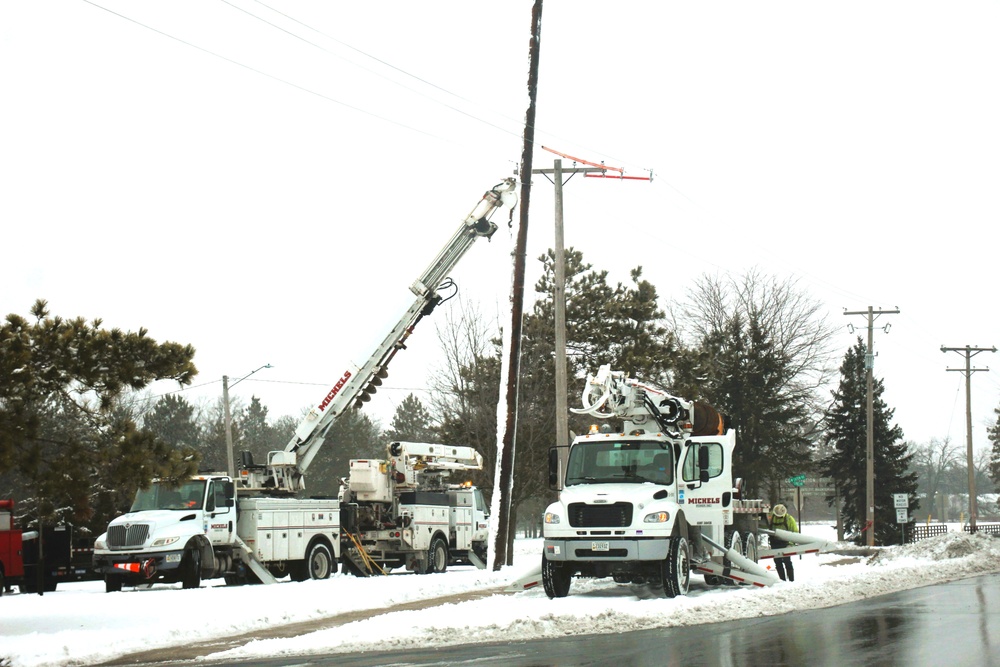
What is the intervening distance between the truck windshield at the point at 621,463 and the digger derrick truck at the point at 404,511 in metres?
9.95

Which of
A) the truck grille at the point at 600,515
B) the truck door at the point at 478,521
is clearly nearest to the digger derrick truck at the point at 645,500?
the truck grille at the point at 600,515

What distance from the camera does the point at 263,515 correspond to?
80.1ft

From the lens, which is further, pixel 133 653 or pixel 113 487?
pixel 113 487

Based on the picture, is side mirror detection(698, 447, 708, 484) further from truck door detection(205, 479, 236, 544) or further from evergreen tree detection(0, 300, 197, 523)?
truck door detection(205, 479, 236, 544)

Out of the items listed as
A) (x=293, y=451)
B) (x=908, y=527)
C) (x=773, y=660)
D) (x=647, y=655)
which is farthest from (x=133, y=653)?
(x=908, y=527)

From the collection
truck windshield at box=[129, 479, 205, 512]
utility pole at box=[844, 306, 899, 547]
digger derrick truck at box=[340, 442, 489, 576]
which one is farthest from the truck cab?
utility pole at box=[844, 306, 899, 547]

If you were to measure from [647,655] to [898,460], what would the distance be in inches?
2100

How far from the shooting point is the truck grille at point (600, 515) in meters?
17.1

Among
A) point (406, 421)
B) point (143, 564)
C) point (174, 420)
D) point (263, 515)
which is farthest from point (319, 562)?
point (406, 421)

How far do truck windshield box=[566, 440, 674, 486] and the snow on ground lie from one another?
190cm

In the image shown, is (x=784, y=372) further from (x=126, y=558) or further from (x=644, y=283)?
(x=126, y=558)

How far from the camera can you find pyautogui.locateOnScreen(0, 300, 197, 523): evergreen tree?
13.8 meters

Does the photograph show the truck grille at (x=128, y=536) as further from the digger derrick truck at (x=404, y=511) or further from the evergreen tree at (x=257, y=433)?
the evergreen tree at (x=257, y=433)

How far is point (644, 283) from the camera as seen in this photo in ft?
140
